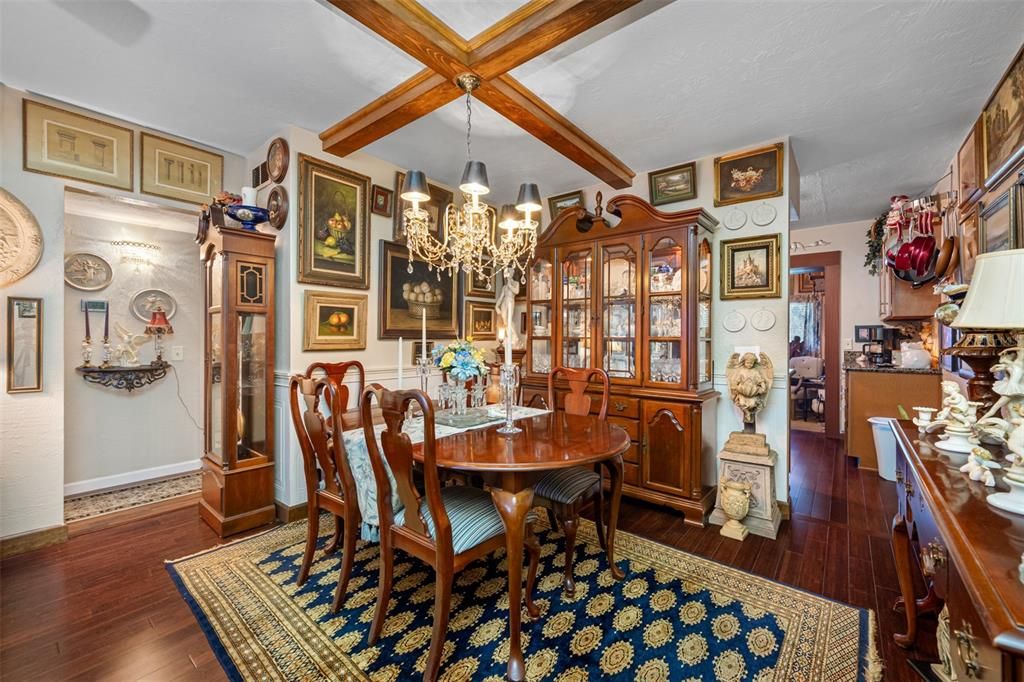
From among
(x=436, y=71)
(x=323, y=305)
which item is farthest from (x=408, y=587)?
(x=436, y=71)

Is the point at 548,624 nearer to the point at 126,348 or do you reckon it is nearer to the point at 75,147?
the point at 75,147

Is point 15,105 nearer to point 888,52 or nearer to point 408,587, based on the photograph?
point 408,587

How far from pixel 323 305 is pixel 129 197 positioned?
1385 millimetres

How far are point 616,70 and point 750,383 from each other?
2071 mm

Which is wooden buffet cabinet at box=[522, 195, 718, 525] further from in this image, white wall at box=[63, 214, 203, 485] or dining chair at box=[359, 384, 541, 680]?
white wall at box=[63, 214, 203, 485]

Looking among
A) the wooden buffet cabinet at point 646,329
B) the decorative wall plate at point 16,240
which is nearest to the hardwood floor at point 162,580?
the wooden buffet cabinet at point 646,329

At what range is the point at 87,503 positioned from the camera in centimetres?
321

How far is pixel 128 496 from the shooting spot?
336 centimetres

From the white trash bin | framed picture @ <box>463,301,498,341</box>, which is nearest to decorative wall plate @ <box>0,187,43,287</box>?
framed picture @ <box>463,301,498,341</box>

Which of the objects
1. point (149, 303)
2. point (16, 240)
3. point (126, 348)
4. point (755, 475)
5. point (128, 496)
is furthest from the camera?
point (149, 303)

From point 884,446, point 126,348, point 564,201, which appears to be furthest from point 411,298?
point 884,446

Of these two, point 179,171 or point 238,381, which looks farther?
point 179,171

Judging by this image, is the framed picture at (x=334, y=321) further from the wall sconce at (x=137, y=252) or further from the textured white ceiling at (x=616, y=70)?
the wall sconce at (x=137, y=252)

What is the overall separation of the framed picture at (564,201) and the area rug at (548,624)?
2991mm
